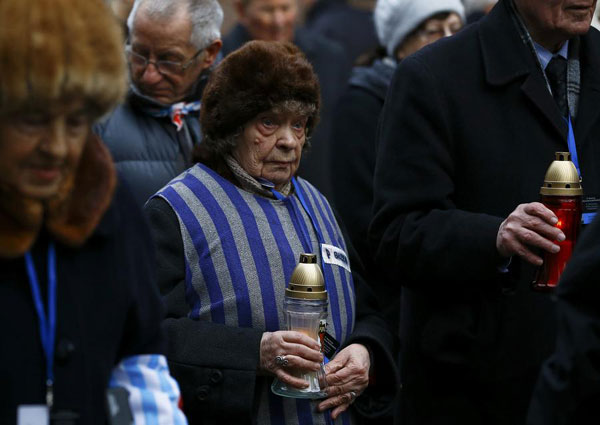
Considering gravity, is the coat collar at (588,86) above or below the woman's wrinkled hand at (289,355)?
above

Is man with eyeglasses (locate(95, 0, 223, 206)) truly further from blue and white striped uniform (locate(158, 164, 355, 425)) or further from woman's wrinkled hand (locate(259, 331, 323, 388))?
A: woman's wrinkled hand (locate(259, 331, 323, 388))

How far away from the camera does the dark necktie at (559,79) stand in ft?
12.2

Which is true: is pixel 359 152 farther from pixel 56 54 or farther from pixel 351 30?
pixel 351 30

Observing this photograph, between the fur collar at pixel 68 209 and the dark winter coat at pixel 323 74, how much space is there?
13.3 feet

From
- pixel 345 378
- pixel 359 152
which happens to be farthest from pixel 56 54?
pixel 359 152

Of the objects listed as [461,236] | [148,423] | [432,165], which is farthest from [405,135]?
[148,423]

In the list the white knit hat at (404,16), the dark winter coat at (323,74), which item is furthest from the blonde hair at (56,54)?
the dark winter coat at (323,74)


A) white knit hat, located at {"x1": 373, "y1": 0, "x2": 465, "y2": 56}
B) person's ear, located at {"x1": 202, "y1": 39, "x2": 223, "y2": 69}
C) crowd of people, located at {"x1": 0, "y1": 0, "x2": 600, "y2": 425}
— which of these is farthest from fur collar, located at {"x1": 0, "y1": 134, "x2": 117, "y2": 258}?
white knit hat, located at {"x1": 373, "y1": 0, "x2": 465, "y2": 56}

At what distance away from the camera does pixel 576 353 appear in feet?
8.12

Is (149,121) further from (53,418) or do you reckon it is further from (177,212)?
(53,418)

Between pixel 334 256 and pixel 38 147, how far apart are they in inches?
65.0

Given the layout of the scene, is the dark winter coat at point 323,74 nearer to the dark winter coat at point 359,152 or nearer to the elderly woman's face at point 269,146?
the dark winter coat at point 359,152

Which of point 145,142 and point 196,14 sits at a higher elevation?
point 196,14

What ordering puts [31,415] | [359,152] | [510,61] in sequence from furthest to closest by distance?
[359,152] < [510,61] < [31,415]
